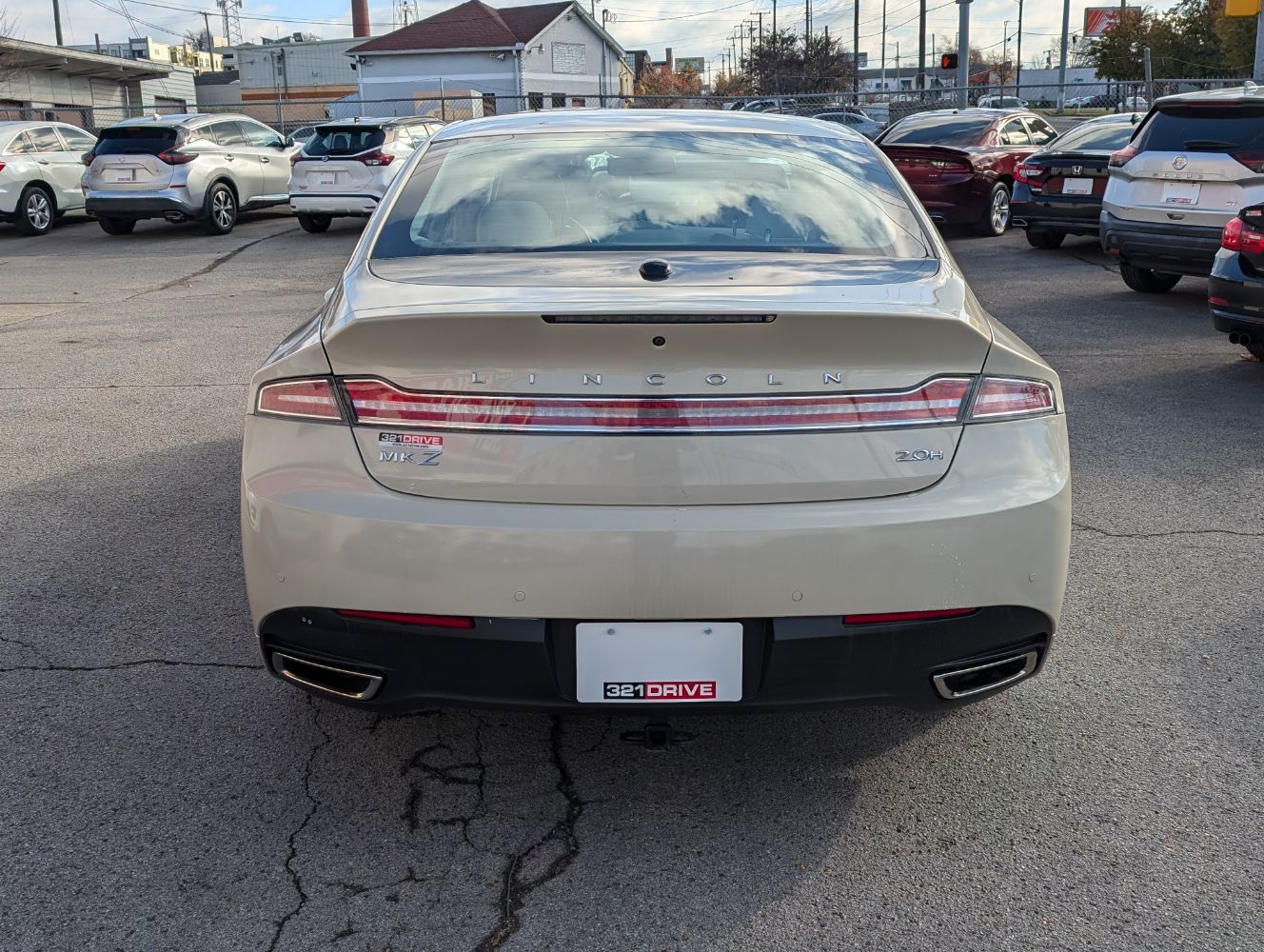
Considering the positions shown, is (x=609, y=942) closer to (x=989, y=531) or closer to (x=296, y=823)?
(x=296, y=823)

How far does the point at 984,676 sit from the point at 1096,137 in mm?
13114

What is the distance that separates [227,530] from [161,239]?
1410cm

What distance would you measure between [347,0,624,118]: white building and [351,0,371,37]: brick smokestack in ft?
72.8

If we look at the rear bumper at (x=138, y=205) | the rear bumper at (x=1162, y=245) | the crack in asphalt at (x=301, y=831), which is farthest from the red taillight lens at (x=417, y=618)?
the rear bumper at (x=138, y=205)

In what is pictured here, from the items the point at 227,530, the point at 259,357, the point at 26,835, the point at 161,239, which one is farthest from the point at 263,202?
the point at 26,835

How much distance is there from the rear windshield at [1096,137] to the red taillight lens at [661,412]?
12452 mm

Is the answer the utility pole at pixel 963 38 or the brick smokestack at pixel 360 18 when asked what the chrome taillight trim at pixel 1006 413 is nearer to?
the utility pole at pixel 963 38

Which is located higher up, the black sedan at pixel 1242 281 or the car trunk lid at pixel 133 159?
the car trunk lid at pixel 133 159

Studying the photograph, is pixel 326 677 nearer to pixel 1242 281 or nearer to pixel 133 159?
pixel 1242 281

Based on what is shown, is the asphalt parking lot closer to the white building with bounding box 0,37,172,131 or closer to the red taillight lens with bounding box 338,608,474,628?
the red taillight lens with bounding box 338,608,474,628

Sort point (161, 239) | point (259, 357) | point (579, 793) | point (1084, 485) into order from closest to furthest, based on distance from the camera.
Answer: point (579, 793), point (1084, 485), point (259, 357), point (161, 239)

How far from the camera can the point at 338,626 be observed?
2.80 metres

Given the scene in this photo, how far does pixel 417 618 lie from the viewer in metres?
2.75

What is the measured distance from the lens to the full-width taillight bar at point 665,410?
105 inches
